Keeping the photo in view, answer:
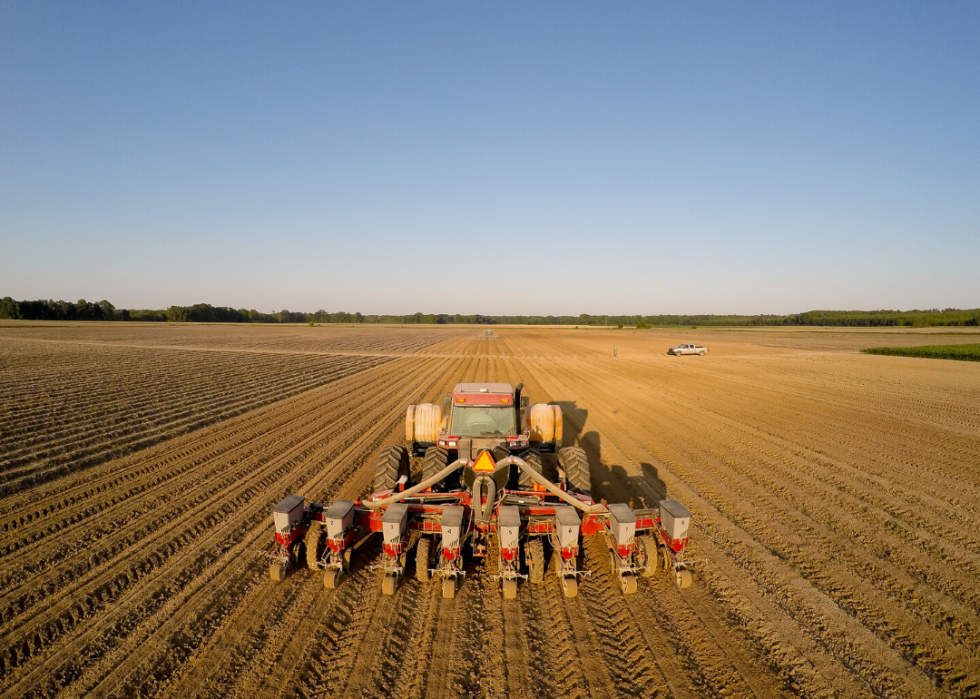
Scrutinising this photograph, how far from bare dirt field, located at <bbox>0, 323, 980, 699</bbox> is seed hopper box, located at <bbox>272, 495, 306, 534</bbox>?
685 millimetres

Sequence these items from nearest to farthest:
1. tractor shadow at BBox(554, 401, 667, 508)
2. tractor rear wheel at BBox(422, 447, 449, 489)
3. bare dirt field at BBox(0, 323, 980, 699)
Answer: bare dirt field at BBox(0, 323, 980, 699), tractor rear wheel at BBox(422, 447, 449, 489), tractor shadow at BBox(554, 401, 667, 508)

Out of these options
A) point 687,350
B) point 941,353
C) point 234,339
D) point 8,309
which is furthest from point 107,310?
point 941,353

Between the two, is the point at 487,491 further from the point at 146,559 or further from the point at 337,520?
the point at 146,559

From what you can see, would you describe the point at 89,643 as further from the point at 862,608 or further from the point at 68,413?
the point at 68,413

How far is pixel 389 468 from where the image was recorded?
6.30 m

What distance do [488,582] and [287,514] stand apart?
2421 mm

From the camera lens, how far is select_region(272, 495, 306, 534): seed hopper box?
4.73 metres

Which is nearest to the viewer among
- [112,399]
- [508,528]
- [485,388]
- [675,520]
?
[508,528]

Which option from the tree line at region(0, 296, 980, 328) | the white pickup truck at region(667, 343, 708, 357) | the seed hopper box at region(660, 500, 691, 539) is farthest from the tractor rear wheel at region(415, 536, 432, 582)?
the tree line at region(0, 296, 980, 328)

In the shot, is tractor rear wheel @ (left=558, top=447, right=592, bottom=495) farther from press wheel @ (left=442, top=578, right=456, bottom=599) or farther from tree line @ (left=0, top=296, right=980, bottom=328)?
tree line @ (left=0, top=296, right=980, bottom=328)

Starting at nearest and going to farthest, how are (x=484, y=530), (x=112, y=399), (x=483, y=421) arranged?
1. (x=484, y=530)
2. (x=483, y=421)
3. (x=112, y=399)

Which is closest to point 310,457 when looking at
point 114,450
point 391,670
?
point 114,450

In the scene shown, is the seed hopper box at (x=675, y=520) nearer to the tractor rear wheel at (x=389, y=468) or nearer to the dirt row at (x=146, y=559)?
the tractor rear wheel at (x=389, y=468)

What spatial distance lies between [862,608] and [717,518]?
2.04 meters
